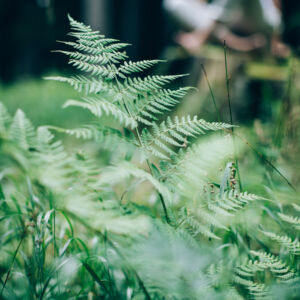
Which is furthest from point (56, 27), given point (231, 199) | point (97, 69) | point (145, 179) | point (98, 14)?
point (231, 199)

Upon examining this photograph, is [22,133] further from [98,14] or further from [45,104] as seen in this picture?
[98,14]

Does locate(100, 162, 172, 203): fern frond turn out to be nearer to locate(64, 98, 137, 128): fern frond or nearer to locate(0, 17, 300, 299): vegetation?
locate(0, 17, 300, 299): vegetation

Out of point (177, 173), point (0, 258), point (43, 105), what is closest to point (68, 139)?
point (43, 105)

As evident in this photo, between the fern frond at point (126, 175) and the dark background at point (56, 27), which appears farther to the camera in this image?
the dark background at point (56, 27)

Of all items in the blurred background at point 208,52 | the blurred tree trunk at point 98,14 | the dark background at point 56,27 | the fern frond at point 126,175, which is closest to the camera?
the fern frond at point 126,175

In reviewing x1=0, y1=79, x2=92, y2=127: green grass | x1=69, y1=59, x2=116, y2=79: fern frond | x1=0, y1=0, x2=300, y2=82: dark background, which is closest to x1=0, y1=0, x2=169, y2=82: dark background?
x1=0, y1=0, x2=300, y2=82: dark background

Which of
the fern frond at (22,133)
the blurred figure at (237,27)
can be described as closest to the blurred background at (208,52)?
the blurred figure at (237,27)

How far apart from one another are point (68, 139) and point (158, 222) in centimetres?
228

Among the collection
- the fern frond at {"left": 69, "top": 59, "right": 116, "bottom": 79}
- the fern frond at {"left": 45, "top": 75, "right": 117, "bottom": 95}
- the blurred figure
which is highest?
the blurred figure

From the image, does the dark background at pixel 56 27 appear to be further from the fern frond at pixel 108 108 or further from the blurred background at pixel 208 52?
the fern frond at pixel 108 108

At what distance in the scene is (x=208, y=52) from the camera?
11.2ft

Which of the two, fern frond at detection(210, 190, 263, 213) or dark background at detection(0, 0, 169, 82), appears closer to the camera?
fern frond at detection(210, 190, 263, 213)

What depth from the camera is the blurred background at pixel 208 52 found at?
8.40ft

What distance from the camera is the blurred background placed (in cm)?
256
